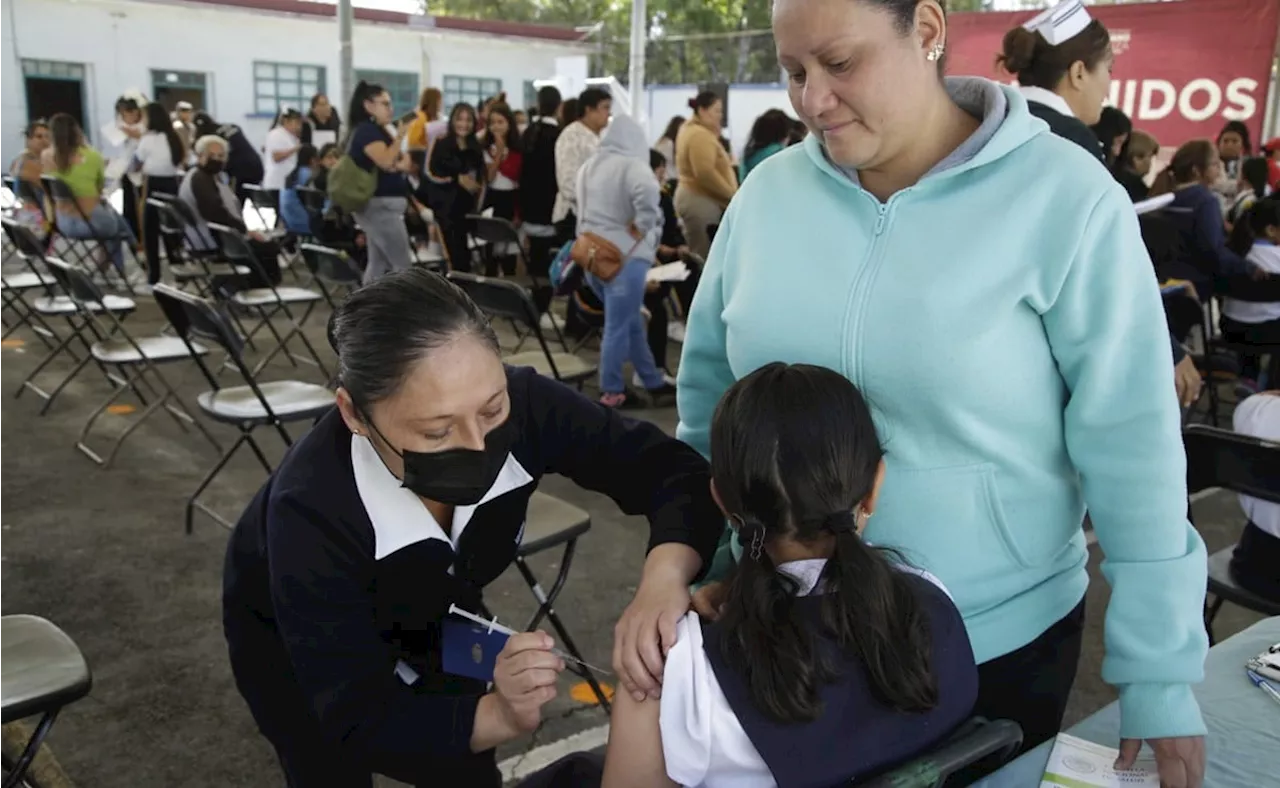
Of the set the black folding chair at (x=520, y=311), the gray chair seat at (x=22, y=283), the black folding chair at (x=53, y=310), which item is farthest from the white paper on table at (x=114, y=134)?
the black folding chair at (x=520, y=311)

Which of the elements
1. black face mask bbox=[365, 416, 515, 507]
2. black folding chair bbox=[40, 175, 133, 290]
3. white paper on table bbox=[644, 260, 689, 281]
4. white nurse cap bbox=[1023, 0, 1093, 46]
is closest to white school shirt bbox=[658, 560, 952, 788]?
black face mask bbox=[365, 416, 515, 507]

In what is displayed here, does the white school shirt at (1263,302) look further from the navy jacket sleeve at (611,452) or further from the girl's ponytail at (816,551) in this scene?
the girl's ponytail at (816,551)

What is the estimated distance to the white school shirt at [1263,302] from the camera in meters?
4.70

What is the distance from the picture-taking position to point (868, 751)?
110 centimetres

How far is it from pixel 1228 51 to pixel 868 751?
8.60m

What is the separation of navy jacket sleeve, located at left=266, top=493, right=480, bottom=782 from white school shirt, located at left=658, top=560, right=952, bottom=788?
0.83 ft

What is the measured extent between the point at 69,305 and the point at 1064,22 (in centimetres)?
479

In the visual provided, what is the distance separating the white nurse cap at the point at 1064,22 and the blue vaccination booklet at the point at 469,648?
69.3 inches

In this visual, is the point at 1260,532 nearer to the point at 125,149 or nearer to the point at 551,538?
the point at 551,538

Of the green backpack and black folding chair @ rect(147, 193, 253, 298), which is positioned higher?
the green backpack

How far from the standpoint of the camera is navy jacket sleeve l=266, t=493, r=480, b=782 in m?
1.19

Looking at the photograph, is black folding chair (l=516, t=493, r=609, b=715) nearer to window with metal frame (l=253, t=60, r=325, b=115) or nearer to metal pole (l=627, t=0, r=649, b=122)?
metal pole (l=627, t=0, r=649, b=122)

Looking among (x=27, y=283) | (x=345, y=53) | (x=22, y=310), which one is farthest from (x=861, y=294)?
(x=345, y=53)

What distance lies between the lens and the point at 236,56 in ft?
57.9
